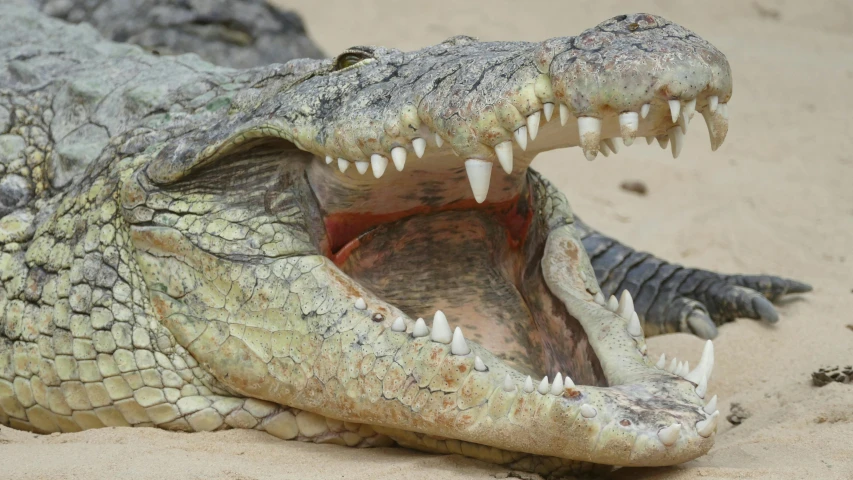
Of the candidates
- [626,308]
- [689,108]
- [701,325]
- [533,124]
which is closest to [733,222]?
[701,325]

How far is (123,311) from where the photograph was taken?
2701 mm

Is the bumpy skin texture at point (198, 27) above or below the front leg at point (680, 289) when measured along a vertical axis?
above

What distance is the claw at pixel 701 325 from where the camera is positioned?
12.3ft

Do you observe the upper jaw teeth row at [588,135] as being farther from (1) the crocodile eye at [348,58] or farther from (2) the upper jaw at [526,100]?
(1) the crocodile eye at [348,58]

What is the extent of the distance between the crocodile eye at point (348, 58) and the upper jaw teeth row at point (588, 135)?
42 centimetres

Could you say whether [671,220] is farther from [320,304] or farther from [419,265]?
[320,304]

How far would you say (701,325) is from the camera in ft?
12.4

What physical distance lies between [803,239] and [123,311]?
11.6ft

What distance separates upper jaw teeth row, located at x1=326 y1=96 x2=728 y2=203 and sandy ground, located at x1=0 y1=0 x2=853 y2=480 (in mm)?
718

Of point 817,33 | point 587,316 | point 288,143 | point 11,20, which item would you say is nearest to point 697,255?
point 587,316

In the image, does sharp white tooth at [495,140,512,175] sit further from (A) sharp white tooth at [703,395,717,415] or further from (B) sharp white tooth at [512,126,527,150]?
(A) sharp white tooth at [703,395,717,415]

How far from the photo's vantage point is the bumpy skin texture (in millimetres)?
5141

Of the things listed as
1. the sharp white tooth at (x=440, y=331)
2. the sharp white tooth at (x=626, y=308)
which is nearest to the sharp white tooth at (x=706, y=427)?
the sharp white tooth at (x=626, y=308)

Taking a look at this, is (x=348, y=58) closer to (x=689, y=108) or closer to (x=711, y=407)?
(x=689, y=108)
